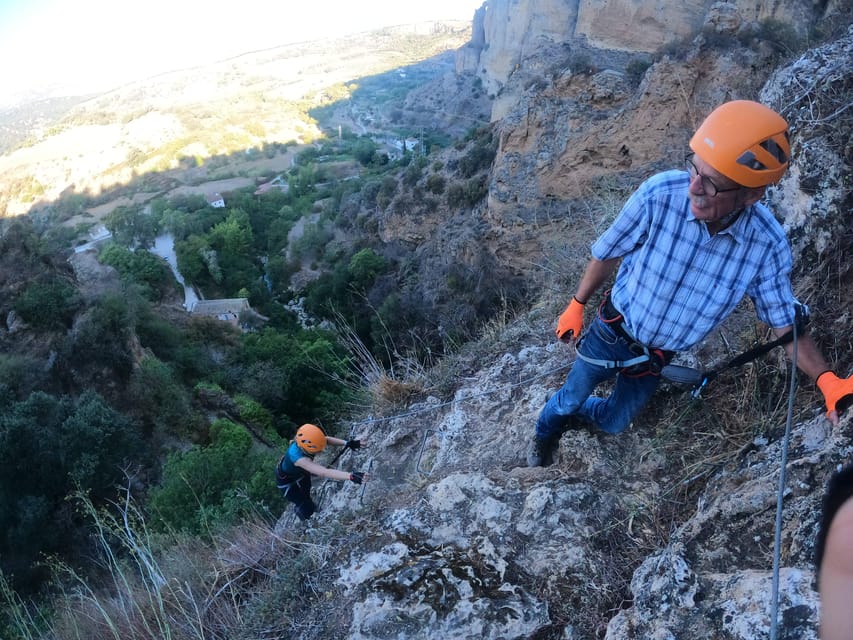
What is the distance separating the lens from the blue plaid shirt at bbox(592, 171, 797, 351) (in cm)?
174

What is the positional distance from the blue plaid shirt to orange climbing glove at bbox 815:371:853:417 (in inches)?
9.0

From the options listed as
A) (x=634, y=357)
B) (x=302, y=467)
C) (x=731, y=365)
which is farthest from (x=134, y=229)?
(x=731, y=365)

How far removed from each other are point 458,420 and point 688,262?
2134 millimetres

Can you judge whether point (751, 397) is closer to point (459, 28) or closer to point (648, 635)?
point (648, 635)

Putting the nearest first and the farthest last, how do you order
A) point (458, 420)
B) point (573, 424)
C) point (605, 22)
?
point (573, 424) → point (458, 420) → point (605, 22)

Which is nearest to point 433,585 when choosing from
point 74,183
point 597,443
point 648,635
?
point 648,635

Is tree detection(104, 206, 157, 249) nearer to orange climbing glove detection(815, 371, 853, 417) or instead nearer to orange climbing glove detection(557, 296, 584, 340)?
orange climbing glove detection(557, 296, 584, 340)

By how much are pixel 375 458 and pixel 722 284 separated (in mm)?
2718

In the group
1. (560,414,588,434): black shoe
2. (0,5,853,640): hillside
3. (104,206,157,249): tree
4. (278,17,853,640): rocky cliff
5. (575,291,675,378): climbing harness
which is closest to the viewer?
(278,17,853,640): rocky cliff

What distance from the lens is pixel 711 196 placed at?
5.29 feet

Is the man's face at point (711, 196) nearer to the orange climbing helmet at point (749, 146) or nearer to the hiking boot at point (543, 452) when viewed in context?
the orange climbing helmet at point (749, 146)

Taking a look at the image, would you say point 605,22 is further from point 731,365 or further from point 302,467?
point 731,365

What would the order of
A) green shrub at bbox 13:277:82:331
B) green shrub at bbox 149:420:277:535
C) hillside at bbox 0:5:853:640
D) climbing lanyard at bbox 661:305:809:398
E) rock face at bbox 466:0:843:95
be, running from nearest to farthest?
1. climbing lanyard at bbox 661:305:809:398
2. hillside at bbox 0:5:853:640
3. green shrub at bbox 149:420:277:535
4. green shrub at bbox 13:277:82:331
5. rock face at bbox 466:0:843:95

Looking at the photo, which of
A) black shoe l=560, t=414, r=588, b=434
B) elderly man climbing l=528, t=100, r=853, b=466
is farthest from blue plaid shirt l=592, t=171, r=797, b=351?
black shoe l=560, t=414, r=588, b=434
